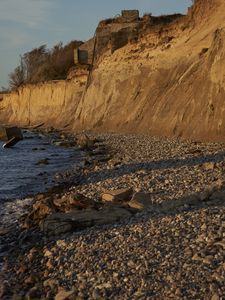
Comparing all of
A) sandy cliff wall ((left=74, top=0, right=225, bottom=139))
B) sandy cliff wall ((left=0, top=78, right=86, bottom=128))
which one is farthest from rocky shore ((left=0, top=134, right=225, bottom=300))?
sandy cliff wall ((left=0, top=78, right=86, bottom=128))

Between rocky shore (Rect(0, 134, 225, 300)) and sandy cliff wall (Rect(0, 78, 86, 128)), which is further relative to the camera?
sandy cliff wall (Rect(0, 78, 86, 128))

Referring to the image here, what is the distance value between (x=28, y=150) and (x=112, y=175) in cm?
1400

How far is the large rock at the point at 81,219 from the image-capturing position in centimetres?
800

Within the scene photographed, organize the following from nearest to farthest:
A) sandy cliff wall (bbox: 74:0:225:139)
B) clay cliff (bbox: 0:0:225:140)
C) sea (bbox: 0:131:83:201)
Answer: sea (bbox: 0:131:83:201), sandy cliff wall (bbox: 74:0:225:139), clay cliff (bbox: 0:0:225:140)

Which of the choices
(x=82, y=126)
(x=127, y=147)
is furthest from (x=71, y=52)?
(x=127, y=147)

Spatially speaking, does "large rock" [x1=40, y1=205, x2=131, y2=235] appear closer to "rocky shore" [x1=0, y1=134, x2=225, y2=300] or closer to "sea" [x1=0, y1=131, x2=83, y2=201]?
"rocky shore" [x1=0, y1=134, x2=225, y2=300]

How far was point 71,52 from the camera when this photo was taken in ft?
186

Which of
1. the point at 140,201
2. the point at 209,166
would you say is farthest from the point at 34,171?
the point at 140,201

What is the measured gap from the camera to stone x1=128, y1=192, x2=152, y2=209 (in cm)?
854

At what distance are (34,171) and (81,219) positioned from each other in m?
9.94

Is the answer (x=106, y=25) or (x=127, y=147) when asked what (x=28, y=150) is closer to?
(x=127, y=147)

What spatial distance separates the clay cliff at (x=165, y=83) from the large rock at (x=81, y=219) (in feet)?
30.4

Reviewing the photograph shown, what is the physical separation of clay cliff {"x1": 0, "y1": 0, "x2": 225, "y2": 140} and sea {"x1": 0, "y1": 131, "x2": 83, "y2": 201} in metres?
4.16

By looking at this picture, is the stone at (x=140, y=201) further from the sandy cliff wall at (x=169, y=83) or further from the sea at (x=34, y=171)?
the sandy cliff wall at (x=169, y=83)
